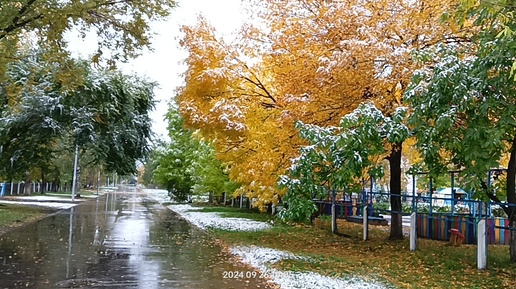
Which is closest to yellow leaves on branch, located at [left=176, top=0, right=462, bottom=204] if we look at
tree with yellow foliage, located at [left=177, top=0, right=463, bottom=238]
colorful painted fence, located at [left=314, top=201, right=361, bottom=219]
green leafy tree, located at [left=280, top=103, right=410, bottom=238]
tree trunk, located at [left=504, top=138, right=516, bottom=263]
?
tree with yellow foliage, located at [left=177, top=0, right=463, bottom=238]

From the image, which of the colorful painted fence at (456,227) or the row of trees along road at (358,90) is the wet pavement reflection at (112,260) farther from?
the colorful painted fence at (456,227)

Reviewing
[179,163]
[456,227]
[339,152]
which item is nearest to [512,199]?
[339,152]

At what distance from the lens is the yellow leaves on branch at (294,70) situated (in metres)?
12.0

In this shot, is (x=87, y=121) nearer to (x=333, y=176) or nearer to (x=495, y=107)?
(x=333, y=176)

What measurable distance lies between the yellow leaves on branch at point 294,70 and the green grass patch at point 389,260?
7.01 ft

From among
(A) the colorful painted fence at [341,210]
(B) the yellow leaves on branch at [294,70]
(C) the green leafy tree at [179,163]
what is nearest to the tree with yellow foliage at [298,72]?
(B) the yellow leaves on branch at [294,70]

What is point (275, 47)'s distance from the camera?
1399 cm

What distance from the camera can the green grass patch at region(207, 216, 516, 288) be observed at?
367 inches

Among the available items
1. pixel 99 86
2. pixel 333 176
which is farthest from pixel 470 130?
pixel 99 86

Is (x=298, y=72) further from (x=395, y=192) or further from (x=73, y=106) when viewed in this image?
(x=73, y=106)

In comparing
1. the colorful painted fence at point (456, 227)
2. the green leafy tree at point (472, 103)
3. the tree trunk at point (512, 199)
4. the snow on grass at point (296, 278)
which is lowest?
the snow on grass at point (296, 278)

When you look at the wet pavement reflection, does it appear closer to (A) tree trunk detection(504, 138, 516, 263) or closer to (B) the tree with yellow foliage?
(B) the tree with yellow foliage

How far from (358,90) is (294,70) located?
6.34 feet

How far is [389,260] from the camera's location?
11680 mm
